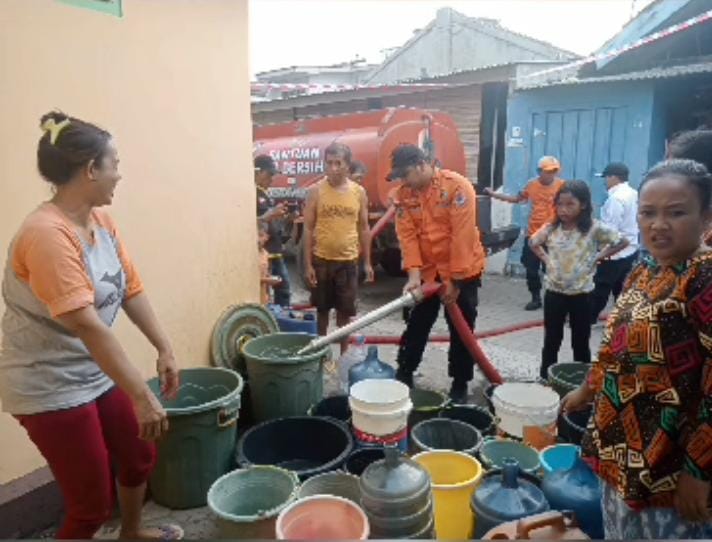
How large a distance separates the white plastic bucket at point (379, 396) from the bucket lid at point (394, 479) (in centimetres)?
71

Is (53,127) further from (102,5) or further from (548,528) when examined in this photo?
(548,528)

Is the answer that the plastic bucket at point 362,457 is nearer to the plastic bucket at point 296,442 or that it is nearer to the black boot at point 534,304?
the plastic bucket at point 296,442

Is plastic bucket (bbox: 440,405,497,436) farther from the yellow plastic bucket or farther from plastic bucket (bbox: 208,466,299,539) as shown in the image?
plastic bucket (bbox: 208,466,299,539)

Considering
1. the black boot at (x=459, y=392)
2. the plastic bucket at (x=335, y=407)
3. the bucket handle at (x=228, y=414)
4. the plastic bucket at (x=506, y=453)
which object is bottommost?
the black boot at (x=459, y=392)

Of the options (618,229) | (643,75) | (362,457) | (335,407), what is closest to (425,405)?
(335,407)

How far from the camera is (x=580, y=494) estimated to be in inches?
89.7

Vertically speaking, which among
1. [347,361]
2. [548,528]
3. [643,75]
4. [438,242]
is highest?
[643,75]

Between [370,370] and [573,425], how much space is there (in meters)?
1.35

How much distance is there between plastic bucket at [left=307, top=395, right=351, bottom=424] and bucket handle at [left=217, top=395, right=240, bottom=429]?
68 cm

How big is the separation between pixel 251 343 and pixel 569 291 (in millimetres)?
2388

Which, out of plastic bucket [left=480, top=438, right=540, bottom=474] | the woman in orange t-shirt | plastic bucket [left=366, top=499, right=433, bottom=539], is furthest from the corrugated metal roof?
the woman in orange t-shirt

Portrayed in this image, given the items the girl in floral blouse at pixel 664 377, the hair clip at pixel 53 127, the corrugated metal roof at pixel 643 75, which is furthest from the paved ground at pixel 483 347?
the corrugated metal roof at pixel 643 75

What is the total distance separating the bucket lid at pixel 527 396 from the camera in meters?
3.24

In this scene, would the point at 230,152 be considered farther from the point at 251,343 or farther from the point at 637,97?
the point at 637,97
